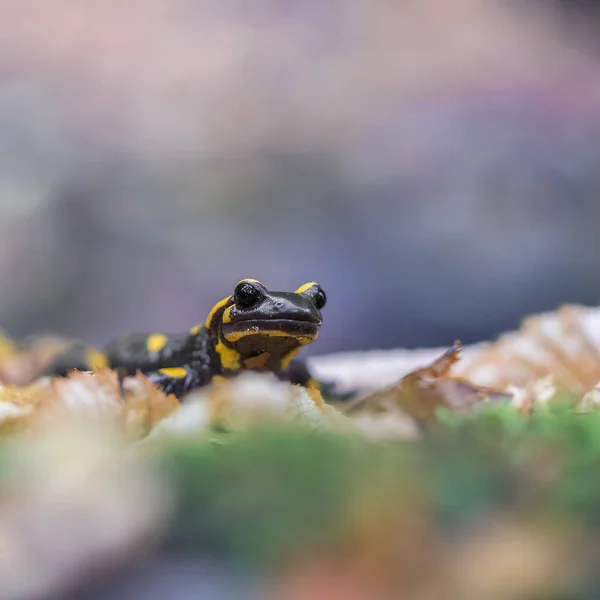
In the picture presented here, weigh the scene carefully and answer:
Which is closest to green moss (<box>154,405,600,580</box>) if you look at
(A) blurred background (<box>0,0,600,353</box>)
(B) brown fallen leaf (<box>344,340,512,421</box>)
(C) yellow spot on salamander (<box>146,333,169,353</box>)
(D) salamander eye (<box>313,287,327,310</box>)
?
(B) brown fallen leaf (<box>344,340,512,421</box>)

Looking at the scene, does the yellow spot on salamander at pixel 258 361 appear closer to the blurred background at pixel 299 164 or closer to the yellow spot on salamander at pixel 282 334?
the yellow spot on salamander at pixel 282 334

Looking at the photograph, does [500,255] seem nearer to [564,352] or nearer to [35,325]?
[564,352]

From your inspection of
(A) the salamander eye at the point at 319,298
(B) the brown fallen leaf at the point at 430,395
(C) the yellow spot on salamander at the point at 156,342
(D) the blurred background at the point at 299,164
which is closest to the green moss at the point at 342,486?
(B) the brown fallen leaf at the point at 430,395

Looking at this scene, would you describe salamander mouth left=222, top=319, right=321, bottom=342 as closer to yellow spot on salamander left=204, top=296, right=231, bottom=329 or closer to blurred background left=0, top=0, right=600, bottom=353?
yellow spot on salamander left=204, top=296, right=231, bottom=329

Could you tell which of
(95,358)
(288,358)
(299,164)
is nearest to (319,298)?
(288,358)

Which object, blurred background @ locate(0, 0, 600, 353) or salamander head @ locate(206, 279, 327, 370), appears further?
blurred background @ locate(0, 0, 600, 353)

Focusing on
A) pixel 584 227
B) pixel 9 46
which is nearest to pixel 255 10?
pixel 9 46

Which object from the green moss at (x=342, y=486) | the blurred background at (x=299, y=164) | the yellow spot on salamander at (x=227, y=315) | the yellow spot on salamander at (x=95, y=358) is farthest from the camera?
the blurred background at (x=299, y=164)

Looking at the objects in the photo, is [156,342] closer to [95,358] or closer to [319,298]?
[95,358]
